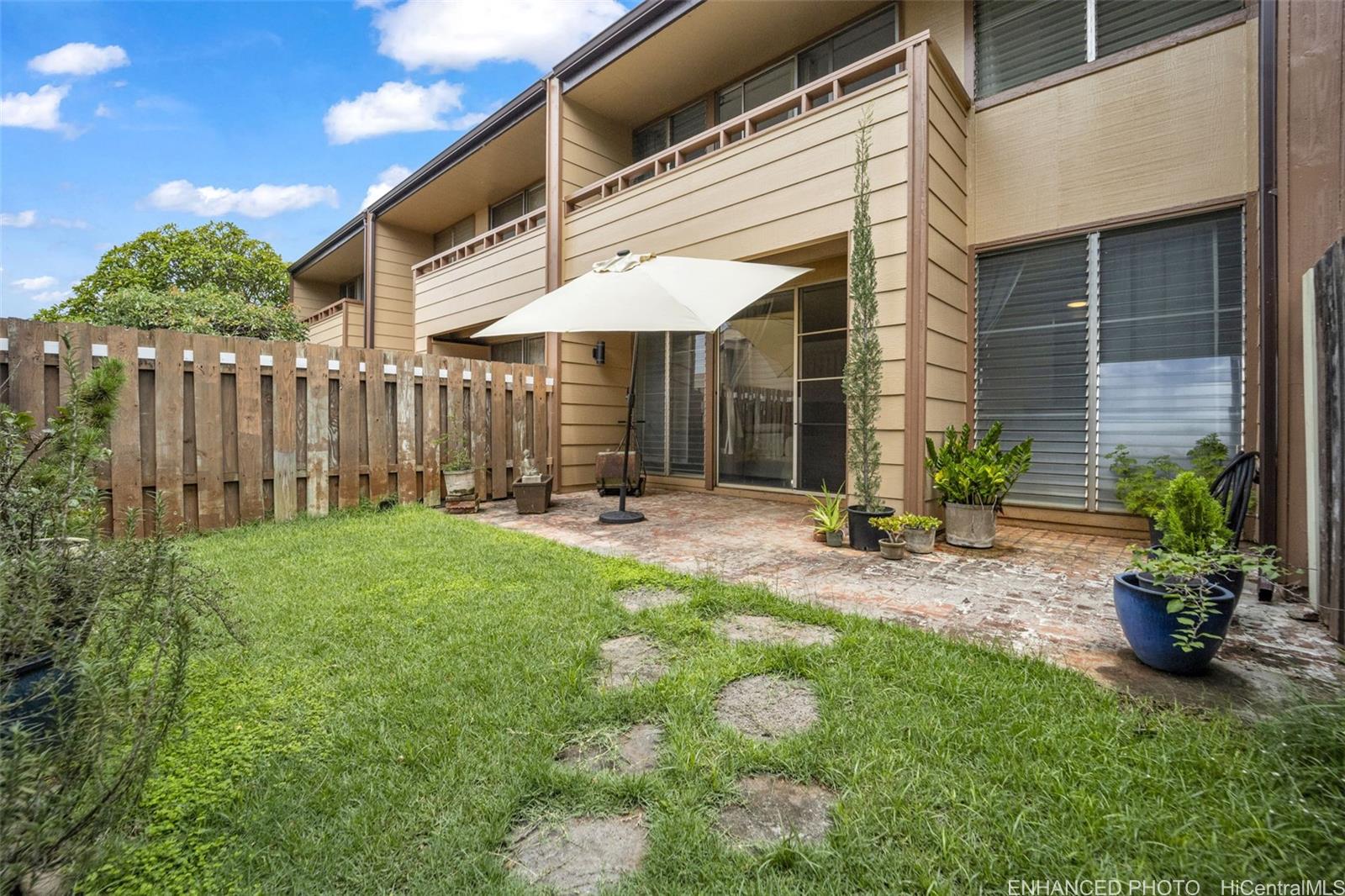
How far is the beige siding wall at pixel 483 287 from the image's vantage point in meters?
8.91

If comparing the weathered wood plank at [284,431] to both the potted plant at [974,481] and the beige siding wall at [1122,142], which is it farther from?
the beige siding wall at [1122,142]

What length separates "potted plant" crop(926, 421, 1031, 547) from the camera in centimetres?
449

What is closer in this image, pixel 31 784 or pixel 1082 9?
pixel 31 784

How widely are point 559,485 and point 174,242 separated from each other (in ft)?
77.4

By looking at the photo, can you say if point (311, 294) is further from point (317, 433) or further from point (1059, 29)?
point (1059, 29)

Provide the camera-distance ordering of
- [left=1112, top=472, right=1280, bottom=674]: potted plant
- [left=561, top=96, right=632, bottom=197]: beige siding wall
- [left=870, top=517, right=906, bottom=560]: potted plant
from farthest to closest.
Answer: [left=561, top=96, right=632, bottom=197]: beige siding wall < [left=870, top=517, right=906, bottom=560]: potted plant < [left=1112, top=472, right=1280, bottom=674]: potted plant

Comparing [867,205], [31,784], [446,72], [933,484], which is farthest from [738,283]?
[446,72]

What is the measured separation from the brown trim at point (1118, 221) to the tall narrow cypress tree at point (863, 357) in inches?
66.7

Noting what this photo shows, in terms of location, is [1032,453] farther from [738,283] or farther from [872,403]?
[738,283]

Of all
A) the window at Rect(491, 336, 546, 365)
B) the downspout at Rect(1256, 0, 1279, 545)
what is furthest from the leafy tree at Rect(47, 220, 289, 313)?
the downspout at Rect(1256, 0, 1279, 545)

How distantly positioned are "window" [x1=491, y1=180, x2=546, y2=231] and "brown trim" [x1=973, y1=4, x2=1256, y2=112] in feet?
26.3

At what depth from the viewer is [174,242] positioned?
68.9ft

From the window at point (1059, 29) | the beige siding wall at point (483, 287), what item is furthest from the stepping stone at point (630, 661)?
the beige siding wall at point (483, 287)

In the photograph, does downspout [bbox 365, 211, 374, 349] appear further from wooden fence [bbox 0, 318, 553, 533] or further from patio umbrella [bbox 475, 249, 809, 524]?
patio umbrella [bbox 475, 249, 809, 524]
